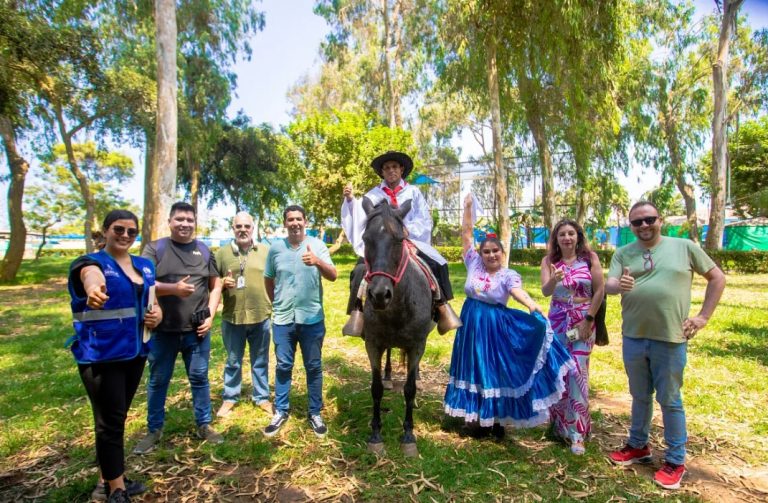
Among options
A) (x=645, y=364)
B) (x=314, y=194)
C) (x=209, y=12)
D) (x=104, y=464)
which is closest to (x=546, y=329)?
(x=645, y=364)

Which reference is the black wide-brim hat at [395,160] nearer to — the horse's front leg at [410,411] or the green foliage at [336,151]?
the horse's front leg at [410,411]

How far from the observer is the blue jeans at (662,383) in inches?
135

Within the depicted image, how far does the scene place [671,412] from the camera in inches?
137

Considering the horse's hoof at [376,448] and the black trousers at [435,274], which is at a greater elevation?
the black trousers at [435,274]

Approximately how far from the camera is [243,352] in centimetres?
479

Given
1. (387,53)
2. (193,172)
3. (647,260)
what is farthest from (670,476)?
(193,172)

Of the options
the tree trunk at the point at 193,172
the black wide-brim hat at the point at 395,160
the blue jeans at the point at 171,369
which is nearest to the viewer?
the blue jeans at the point at 171,369

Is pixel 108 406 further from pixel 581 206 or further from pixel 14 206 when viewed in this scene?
pixel 581 206

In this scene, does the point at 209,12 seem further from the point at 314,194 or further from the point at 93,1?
the point at 314,194

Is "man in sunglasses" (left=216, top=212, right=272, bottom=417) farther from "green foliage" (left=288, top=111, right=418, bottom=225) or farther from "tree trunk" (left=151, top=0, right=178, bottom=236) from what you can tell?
"green foliage" (left=288, top=111, right=418, bottom=225)

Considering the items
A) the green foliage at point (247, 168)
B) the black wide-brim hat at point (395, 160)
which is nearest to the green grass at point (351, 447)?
the black wide-brim hat at point (395, 160)

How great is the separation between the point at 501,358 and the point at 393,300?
120 centimetres

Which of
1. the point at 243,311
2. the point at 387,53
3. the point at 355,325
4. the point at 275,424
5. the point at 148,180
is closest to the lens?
the point at 355,325

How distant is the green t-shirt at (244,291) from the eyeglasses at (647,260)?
3.76 m
